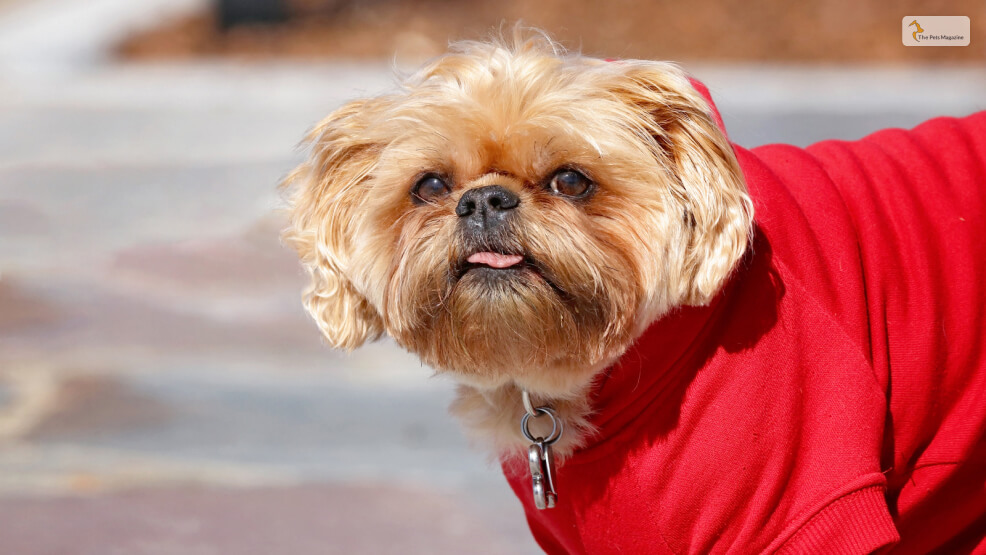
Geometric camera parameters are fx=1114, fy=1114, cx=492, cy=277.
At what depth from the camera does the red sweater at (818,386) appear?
211cm

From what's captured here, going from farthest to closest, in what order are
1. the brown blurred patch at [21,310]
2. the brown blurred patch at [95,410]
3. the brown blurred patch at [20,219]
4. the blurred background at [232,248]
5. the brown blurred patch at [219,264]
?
the brown blurred patch at [20,219]
the brown blurred patch at [219,264]
the brown blurred patch at [21,310]
the brown blurred patch at [95,410]
the blurred background at [232,248]

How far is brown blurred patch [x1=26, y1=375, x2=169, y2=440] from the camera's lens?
405cm

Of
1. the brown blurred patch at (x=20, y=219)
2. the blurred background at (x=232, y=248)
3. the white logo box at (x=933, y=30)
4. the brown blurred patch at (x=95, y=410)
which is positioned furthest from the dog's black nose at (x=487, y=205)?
the brown blurred patch at (x=20, y=219)

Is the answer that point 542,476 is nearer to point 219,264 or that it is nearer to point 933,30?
point 219,264

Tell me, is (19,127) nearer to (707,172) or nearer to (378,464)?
(378,464)

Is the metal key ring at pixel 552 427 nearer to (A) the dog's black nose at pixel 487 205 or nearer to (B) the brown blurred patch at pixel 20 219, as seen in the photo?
(A) the dog's black nose at pixel 487 205

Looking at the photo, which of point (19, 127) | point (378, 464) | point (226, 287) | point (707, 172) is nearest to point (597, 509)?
point (707, 172)

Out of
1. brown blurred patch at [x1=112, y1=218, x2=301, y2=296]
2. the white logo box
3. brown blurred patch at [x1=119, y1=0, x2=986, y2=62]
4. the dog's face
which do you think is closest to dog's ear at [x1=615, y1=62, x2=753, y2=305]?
the dog's face

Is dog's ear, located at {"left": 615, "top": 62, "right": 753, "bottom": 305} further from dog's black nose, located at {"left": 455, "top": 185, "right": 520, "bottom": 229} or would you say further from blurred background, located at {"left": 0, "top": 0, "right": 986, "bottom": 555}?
blurred background, located at {"left": 0, "top": 0, "right": 986, "bottom": 555}

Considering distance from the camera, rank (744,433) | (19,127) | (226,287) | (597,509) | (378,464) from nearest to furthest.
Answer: (744,433) < (597,509) < (378,464) < (226,287) < (19,127)

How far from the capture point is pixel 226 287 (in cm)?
518

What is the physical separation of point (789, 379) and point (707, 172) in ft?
1.42

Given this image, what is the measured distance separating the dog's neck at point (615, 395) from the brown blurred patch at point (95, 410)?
2.03 metres

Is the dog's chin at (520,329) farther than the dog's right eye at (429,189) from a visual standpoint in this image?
No
